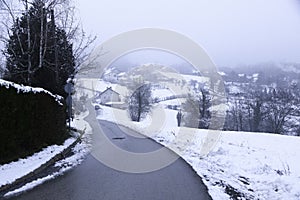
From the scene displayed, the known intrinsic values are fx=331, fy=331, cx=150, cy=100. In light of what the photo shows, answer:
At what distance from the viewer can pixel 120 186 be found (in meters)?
7.46

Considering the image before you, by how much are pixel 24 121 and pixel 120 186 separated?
473 cm

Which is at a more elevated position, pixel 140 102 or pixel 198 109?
pixel 140 102

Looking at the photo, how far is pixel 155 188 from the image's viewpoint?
24.2 feet

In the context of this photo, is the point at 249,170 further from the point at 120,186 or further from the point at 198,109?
the point at 198,109

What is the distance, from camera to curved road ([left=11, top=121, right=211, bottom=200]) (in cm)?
662

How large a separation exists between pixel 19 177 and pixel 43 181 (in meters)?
0.57

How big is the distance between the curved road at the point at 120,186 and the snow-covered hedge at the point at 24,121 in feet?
6.60

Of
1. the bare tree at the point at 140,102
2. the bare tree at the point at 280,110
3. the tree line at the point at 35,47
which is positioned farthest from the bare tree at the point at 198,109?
the tree line at the point at 35,47

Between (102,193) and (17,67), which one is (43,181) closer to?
(102,193)

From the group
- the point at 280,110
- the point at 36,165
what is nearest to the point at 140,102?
the point at 280,110

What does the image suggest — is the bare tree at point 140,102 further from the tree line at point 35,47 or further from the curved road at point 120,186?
the curved road at point 120,186

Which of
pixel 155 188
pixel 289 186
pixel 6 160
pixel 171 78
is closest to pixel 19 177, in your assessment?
pixel 6 160

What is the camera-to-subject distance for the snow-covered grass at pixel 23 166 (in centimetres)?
779

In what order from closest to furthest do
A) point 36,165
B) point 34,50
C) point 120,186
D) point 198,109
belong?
point 120,186, point 36,165, point 34,50, point 198,109
